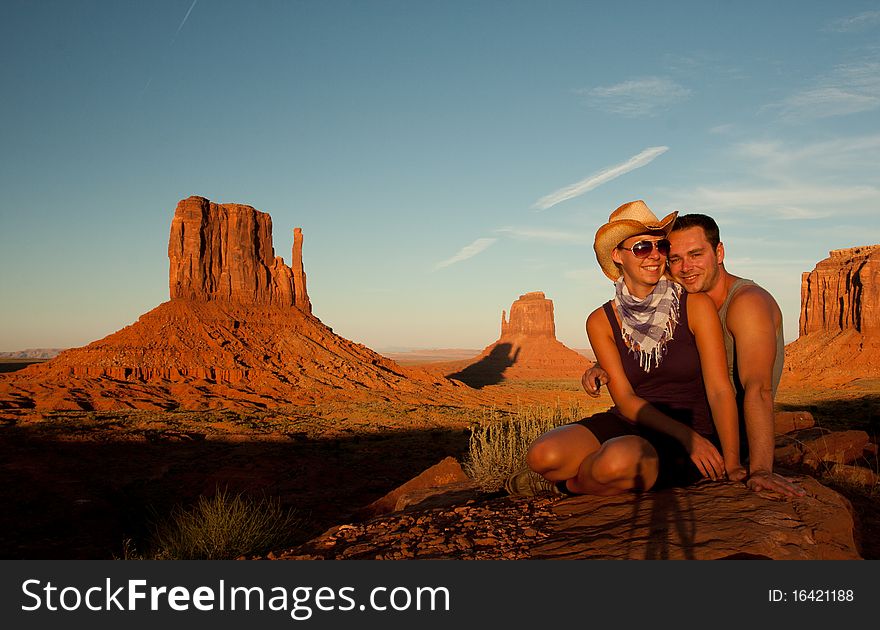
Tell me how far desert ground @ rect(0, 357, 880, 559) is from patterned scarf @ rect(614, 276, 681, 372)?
66.4 inches

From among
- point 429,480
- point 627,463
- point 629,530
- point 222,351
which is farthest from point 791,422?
point 222,351

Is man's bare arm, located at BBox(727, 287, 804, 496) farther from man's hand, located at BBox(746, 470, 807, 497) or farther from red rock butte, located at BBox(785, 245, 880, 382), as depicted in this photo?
red rock butte, located at BBox(785, 245, 880, 382)

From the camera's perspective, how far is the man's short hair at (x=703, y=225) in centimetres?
373

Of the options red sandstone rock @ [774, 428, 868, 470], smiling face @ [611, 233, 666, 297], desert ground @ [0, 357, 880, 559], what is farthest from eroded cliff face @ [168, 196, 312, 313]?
smiling face @ [611, 233, 666, 297]

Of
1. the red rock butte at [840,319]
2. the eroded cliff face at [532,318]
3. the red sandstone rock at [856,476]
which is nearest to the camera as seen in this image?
the red sandstone rock at [856,476]

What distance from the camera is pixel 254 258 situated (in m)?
50.6

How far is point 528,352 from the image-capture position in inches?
3711

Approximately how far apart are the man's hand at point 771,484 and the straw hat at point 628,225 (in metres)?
1.56

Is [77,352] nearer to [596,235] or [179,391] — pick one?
[179,391]

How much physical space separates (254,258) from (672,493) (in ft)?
165

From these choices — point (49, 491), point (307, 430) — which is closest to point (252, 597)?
point (49, 491)

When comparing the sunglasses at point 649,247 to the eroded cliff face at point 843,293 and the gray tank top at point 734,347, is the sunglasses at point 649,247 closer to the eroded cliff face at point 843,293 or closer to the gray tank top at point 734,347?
the gray tank top at point 734,347

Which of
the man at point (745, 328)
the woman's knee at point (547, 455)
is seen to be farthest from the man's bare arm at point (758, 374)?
the woman's knee at point (547, 455)

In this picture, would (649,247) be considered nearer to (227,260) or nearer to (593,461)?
(593,461)
